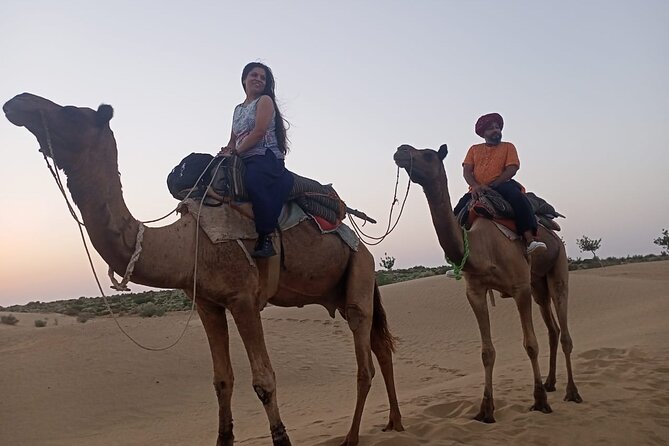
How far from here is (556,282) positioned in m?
8.16

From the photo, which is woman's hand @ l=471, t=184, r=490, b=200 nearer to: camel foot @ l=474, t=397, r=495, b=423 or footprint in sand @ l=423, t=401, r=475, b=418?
camel foot @ l=474, t=397, r=495, b=423

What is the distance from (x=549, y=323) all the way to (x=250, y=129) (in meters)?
5.48

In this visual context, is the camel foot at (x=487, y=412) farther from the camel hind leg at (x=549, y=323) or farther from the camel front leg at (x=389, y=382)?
the camel hind leg at (x=549, y=323)

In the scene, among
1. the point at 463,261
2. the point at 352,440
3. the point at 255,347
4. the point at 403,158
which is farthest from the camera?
the point at 463,261

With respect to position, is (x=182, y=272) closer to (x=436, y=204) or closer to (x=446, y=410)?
(x=436, y=204)

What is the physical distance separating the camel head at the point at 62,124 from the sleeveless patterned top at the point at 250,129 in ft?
4.64

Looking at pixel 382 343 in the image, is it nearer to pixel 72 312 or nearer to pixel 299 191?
pixel 299 191

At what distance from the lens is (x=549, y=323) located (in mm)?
8266

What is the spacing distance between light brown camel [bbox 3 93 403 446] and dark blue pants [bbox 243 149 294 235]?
27 cm

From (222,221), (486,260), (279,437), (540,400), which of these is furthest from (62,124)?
(540,400)

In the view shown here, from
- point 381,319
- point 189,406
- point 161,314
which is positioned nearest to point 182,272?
point 381,319

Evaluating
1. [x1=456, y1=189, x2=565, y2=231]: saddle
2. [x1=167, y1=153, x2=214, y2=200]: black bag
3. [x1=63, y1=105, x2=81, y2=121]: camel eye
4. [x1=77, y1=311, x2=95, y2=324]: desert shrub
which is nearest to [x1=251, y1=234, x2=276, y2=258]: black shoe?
[x1=167, y1=153, x2=214, y2=200]: black bag

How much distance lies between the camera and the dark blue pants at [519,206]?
6992 millimetres

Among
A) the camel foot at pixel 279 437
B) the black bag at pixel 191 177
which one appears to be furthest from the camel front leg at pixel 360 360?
the black bag at pixel 191 177
